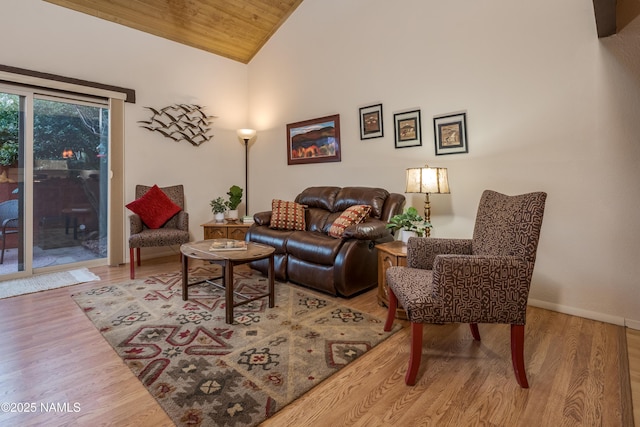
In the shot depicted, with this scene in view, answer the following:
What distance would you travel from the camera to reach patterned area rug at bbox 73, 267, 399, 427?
1514mm

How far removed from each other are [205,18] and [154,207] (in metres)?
2.49

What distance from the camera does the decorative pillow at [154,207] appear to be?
3955mm

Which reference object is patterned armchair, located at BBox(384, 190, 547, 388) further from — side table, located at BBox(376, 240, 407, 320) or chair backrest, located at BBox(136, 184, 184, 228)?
chair backrest, located at BBox(136, 184, 184, 228)

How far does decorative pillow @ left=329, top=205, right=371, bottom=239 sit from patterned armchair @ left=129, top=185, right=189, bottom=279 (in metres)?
1.87

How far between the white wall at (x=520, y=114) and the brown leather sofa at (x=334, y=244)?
0.38m

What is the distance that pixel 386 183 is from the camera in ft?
11.9

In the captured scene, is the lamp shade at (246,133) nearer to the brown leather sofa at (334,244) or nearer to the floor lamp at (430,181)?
the brown leather sofa at (334,244)

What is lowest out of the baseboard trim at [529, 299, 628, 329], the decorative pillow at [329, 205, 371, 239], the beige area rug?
the baseboard trim at [529, 299, 628, 329]

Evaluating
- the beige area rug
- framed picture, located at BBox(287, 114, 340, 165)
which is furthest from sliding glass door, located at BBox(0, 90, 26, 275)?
framed picture, located at BBox(287, 114, 340, 165)

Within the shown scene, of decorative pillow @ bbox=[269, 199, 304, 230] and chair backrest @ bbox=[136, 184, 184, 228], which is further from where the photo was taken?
chair backrest @ bbox=[136, 184, 184, 228]

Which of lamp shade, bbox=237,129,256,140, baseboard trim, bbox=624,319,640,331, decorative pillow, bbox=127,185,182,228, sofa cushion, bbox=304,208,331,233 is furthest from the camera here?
lamp shade, bbox=237,129,256,140

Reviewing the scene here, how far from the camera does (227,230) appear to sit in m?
4.13

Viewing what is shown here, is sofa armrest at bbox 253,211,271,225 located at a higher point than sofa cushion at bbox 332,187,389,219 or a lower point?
lower

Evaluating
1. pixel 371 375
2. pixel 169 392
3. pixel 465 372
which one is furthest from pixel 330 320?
pixel 169 392
